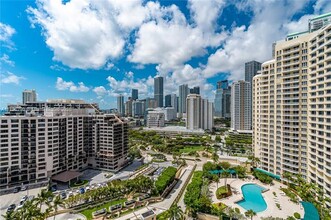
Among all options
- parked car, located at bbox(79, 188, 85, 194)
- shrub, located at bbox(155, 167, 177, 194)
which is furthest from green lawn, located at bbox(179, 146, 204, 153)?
parked car, located at bbox(79, 188, 85, 194)

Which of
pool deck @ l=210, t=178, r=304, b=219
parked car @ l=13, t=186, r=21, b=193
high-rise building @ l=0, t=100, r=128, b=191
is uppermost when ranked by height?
high-rise building @ l=0, t=100, r=128, b=191

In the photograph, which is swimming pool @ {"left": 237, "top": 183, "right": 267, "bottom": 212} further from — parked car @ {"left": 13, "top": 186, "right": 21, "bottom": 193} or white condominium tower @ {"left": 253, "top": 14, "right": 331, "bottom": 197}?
parked car @ {"left": 13, "top": 186, "right": 21, "bottom": 193}

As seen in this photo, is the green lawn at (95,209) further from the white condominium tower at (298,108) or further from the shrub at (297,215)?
the white condominium tower at (298,108)

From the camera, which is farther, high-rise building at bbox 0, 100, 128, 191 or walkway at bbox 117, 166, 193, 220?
high-rise building at bbox 0, 100, 128, 191

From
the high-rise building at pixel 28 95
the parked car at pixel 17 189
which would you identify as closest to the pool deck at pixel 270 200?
the parked car at pixel 17 189

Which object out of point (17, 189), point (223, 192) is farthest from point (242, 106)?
point (17, 189)

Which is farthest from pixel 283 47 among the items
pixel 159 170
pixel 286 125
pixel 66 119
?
pixel 66 119

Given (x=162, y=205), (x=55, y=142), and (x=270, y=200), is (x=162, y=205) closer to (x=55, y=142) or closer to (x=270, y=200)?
(x=270, y=200)

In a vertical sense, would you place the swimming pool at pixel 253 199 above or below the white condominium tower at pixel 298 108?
below
